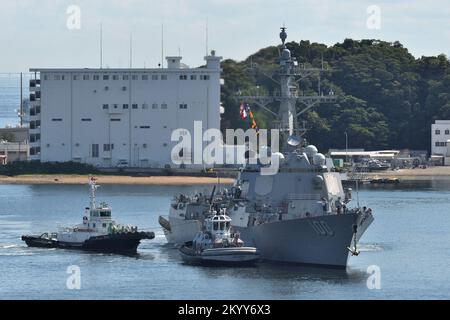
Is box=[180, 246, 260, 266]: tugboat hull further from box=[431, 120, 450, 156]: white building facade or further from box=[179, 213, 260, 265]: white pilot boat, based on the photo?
box=[431, 120, 450, 156]: white building facade

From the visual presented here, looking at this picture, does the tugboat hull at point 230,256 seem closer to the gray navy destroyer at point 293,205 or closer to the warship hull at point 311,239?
the warship hull at point 311,239

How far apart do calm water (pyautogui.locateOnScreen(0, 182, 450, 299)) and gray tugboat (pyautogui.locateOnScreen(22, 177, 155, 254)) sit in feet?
3.06

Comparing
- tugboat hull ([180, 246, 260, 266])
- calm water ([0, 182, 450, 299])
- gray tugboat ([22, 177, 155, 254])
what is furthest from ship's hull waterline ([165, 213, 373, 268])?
gray tugboat ([22, 177, 155, 254])

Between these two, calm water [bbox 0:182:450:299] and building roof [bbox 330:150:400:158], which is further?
building roof [bbox 330:150:400:158]

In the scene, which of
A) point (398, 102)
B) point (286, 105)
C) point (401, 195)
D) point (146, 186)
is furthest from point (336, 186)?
point (398, 102)

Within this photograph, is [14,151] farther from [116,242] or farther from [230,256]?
[230,256]

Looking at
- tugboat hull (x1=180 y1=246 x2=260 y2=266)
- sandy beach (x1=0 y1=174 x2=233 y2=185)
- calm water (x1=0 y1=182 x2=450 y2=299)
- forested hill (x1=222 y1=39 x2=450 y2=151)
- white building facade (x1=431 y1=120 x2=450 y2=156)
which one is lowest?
calm water (x1=0 y1=182 x2=450 y2=299)

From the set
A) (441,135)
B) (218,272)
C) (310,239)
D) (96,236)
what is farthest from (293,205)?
(441,135)

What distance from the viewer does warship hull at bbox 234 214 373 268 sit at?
240 feet

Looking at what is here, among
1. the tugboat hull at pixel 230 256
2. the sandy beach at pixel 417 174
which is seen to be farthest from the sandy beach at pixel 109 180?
the tugboat hull at pixel 230 256

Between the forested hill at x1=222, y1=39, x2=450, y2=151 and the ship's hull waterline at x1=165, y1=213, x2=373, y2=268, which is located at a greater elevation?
the forested hill at x1=222, y1=39, x2=450, y2=151
